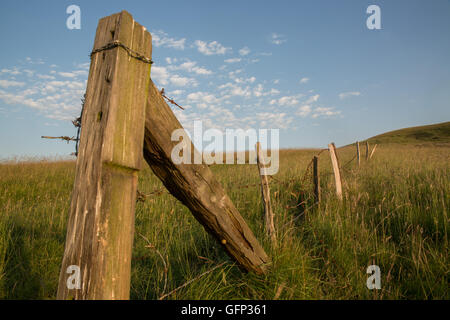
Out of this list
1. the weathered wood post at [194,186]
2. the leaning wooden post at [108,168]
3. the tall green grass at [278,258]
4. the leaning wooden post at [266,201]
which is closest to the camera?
the leaning wooden post at [108,168]

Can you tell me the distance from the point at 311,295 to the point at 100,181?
1876mm

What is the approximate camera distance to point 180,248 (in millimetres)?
2865

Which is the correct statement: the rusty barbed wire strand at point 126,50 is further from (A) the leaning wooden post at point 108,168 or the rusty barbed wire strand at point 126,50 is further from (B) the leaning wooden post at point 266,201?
(B) the leaning wooden post at point 266,201

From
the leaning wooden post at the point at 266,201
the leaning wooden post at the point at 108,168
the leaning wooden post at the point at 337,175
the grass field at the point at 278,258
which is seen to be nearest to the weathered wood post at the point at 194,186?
the leaning wooden post at the point at 108,168

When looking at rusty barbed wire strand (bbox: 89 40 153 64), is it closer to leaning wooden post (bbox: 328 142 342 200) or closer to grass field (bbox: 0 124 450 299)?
grass field (bbox: 0 124 450 299)

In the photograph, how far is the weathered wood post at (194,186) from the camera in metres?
1.33

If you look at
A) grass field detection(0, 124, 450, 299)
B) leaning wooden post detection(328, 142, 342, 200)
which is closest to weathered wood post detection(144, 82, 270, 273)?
grass field detection(0, 124, 450, 299)

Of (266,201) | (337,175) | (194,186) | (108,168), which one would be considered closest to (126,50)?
(108,168)

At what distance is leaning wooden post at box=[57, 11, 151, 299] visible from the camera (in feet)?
3.32

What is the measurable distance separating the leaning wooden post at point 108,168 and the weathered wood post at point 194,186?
13 centimetres

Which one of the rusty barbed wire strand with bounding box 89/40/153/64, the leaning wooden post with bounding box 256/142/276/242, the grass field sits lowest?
the grass field

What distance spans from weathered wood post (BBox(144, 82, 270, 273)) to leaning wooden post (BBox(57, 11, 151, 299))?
0.13 metres
